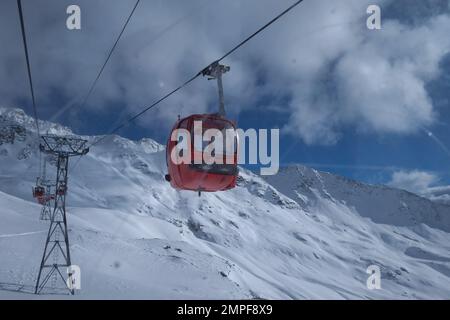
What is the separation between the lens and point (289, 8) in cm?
505

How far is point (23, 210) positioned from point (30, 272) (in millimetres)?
45181

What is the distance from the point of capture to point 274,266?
184 m

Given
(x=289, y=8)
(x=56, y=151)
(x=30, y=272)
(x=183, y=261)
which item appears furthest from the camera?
(x=183, y=261)

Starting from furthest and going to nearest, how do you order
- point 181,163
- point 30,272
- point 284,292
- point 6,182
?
point 6,182 → point 284,292 → point 30,272 → point 181,163

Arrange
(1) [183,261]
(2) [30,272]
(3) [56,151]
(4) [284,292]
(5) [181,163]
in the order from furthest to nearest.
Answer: (4) [284,292]
(1) [183,261]
(2) [30,272]
(3) [56,151]
(5) [181,163]

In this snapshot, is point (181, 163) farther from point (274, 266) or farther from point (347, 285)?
point (347, 285)

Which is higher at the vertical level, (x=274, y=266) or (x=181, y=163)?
(x=274, y=266)

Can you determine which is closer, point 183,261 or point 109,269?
point 109,269

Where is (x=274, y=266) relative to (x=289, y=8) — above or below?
above

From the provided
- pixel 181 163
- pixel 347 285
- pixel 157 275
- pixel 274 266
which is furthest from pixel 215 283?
pixel 347 285

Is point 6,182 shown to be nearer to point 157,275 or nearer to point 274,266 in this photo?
point 274,266
